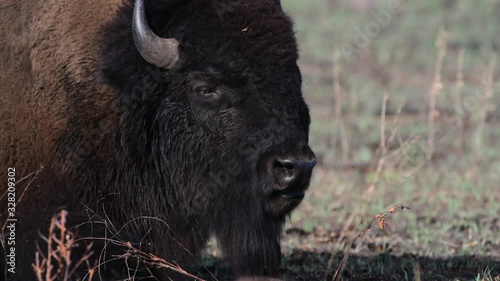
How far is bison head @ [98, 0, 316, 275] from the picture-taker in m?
4.72

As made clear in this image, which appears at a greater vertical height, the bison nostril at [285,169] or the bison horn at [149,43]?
the bison horn at [149,43]

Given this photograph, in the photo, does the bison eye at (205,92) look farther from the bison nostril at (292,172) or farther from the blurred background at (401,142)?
the blurred background at (401,142)

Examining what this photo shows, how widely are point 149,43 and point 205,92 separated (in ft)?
1.25

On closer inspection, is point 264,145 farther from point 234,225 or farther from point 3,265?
point 3,265

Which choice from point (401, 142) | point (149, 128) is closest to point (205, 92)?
point (149, 128)

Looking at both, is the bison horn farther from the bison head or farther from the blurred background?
the blurred background

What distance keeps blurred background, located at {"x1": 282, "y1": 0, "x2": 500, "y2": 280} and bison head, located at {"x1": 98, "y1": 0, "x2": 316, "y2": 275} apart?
863mm

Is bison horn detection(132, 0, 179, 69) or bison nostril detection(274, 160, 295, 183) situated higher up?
bison horn detection(132, 0, 179, 69)

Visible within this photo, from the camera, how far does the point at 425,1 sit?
22078 millimetres

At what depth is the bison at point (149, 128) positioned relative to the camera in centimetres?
478

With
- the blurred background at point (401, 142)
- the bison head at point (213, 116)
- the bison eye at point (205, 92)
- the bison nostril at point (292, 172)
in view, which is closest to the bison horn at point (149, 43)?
the bison head at point (213, 116)

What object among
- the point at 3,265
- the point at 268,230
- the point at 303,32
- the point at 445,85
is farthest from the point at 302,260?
the point at 303,32

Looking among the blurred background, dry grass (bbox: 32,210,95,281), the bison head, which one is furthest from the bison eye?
the blurred background

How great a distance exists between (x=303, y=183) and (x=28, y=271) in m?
1.46
